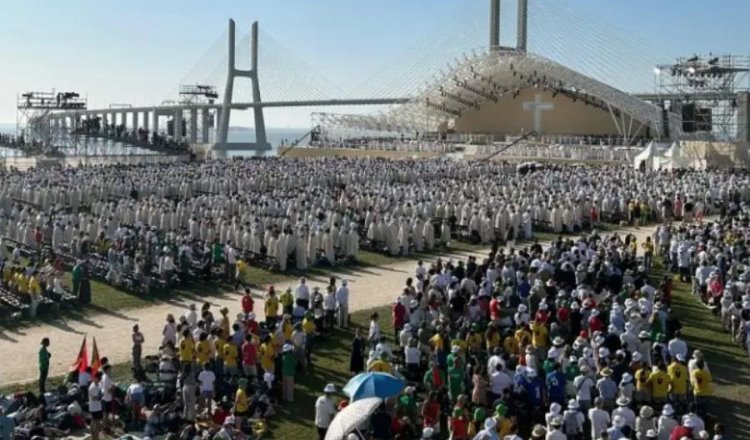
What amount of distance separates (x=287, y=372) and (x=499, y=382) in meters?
2.70

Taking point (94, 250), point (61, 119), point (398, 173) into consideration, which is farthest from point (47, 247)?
point (61, 119)

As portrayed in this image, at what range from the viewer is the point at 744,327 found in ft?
43.3

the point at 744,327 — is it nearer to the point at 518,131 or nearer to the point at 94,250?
Result: the point at 94,250

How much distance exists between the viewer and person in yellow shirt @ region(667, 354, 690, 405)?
10.3 m

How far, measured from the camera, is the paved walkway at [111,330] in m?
12.9

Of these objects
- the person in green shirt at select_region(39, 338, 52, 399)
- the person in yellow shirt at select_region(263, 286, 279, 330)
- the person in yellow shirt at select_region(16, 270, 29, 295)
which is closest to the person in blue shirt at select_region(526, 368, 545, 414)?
the person in yellow shirt at select_region(263, 286, 279, 330)

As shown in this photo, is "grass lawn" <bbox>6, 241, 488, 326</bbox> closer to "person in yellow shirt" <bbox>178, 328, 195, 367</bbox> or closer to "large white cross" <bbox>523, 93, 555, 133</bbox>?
"person in yellow shirt" <bbox>178, 328, 195, 367</bbox>

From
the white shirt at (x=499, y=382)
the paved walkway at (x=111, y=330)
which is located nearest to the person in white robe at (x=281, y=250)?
the paved walkway at (x=111, y=330)

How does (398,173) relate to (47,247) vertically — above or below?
above

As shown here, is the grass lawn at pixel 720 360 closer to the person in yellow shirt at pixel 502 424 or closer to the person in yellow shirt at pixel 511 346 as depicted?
the person in yellow shirt at pixel 511 346

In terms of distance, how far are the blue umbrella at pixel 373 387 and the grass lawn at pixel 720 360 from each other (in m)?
4.42

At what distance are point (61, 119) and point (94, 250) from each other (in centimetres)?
6046

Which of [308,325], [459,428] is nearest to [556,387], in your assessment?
[459,428]

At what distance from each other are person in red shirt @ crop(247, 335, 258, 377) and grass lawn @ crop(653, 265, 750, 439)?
5.64 meters
